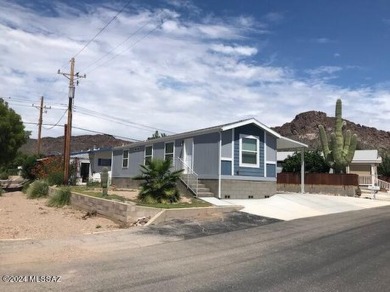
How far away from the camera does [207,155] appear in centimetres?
2136

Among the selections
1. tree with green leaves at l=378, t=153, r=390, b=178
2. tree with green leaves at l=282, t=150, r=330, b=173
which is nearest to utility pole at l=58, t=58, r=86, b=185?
tree with green leaves at l=282, t=150, r=330, b=173

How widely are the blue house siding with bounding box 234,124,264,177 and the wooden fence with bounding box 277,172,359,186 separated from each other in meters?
7.91

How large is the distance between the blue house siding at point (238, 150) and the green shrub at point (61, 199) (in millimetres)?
8145

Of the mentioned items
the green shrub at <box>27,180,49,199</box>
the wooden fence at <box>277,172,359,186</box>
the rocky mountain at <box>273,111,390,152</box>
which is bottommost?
the green shrub at <box>27,180,49,199</box>

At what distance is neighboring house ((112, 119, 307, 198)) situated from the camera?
2067 centimetres

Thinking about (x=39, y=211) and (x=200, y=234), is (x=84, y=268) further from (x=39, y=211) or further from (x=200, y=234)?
(x=39, y=211)

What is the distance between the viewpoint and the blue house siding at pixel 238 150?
69.7 ft

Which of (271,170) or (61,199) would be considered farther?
(271,170)

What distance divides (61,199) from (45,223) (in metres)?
6.23

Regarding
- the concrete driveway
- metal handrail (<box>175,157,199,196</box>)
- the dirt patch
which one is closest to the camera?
the dirt patch

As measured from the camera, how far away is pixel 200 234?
11.9m

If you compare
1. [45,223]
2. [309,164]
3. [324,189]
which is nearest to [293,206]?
[324,189]

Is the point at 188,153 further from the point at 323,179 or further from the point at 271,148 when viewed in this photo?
the point at 323,179

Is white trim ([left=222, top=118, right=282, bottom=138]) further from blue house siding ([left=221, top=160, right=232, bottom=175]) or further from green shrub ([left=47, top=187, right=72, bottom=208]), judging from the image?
green shrub ([left=47, top=187, right=72, bottom=208])
